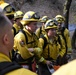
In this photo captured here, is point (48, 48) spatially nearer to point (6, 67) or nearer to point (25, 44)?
Result: point (25, 44)

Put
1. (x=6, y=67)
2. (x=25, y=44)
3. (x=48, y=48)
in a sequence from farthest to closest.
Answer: (x=48, y=48) < (x=25, y=44) < (x=6, y=67)

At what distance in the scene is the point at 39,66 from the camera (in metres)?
7.36

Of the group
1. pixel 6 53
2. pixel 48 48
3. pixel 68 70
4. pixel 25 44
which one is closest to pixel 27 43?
pixel 25 44

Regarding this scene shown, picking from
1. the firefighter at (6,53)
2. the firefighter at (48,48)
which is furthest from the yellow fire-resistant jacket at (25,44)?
the firefighter at (6,53)

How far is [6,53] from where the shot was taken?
2100 millimetres

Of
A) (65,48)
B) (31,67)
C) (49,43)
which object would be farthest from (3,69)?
(65,48)

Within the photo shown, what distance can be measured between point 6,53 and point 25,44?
162 inches

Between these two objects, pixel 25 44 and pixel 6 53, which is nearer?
pixel 6 53

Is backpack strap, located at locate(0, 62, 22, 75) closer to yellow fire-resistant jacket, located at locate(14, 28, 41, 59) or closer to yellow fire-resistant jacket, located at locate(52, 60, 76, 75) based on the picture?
yellow fire-resistant jacket, located at locate(52, 60, 76, 75)

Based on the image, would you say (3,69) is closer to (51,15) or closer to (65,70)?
(65,70)

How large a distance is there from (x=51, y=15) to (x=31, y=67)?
2047 centimetres

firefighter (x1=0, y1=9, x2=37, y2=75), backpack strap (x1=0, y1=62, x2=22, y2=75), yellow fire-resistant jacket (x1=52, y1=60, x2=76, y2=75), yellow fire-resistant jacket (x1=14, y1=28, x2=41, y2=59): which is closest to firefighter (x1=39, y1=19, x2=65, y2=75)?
yellow fire-resistant jacket (x1=14, y1=28, x2=41, y2=59)

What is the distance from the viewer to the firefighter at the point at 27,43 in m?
6.19

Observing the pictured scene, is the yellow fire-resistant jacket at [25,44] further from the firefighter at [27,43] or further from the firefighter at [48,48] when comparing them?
the firefighter at [48,48]
